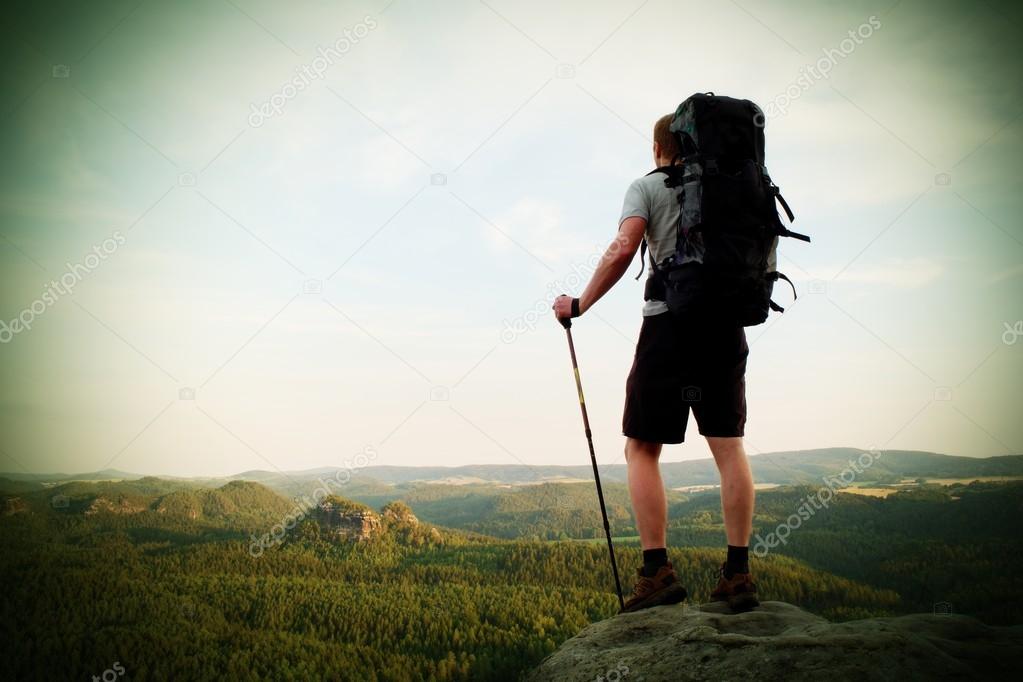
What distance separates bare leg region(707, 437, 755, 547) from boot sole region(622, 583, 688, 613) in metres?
0.75

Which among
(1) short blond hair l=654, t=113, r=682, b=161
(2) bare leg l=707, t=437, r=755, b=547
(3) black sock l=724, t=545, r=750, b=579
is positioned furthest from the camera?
(1) short blond hair l=654, t=113, r=682, b=161

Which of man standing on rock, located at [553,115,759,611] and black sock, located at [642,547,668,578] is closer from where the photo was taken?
man standing on rock, located at [553,115,759,611]

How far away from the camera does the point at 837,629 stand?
4328mm

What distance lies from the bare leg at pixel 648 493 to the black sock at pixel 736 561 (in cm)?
76

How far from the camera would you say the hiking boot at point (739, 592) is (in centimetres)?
538

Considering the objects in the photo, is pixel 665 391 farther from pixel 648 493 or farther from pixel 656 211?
pixel 656 211

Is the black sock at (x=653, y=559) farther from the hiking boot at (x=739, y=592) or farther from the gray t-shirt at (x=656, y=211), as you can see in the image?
the gray t-shirt at (x=656, y=211)

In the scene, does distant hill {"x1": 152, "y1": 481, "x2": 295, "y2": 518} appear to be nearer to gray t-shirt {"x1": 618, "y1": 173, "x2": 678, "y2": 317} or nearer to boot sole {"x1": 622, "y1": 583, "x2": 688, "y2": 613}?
boot sole {"x1": 622, "y1": 583, "x2": 688, "y2": 613}

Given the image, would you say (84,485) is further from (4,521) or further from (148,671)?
(148,671)

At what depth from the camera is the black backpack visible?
4672mm

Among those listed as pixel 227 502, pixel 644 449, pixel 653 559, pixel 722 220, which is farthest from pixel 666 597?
pixel 227 502

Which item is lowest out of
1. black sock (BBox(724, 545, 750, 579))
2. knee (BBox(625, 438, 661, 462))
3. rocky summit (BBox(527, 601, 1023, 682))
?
rocky summit (BBox(527, 601, 1023, 682))

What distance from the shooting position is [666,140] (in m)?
5.56

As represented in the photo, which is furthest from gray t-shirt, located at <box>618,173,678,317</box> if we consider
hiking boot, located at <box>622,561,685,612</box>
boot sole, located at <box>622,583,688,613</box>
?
boot sole, located at <box>622,583,688,613</box>
